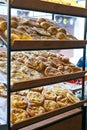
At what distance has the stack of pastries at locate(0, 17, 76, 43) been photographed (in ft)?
5.06

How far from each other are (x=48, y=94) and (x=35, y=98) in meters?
0.17

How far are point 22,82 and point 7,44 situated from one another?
27cm

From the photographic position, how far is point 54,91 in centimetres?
200

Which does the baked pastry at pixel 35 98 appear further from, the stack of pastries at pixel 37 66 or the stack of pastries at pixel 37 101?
the stack of pastries at pixel 37 66

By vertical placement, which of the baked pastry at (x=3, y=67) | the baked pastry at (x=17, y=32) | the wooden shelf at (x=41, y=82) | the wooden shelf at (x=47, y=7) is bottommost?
the wooden shelf at (x=41, y=82)

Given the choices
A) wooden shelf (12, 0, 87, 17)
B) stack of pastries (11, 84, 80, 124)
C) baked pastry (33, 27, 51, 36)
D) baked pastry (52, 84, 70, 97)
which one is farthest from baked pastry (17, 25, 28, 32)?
baked pastry (52, 84, 70, 97)

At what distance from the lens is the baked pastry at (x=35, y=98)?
177 cm

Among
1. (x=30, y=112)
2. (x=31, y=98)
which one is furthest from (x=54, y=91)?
(x=30, y=112)

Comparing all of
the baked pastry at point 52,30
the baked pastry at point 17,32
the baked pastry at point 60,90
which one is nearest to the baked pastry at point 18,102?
the baked pastry at point 60,90

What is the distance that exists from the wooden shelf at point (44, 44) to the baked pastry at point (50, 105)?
0.46 metres

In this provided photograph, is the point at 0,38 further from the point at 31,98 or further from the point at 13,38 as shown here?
the point at 31,98

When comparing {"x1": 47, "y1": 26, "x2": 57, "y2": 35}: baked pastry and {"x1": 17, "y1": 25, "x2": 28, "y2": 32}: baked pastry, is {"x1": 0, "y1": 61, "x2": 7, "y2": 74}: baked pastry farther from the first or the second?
{"x1": 47, "y1": 26, "x2": 57, "y2": 35}: baked pastry

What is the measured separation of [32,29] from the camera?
1.79 meters

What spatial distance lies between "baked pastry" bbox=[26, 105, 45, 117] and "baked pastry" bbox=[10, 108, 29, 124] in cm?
4
